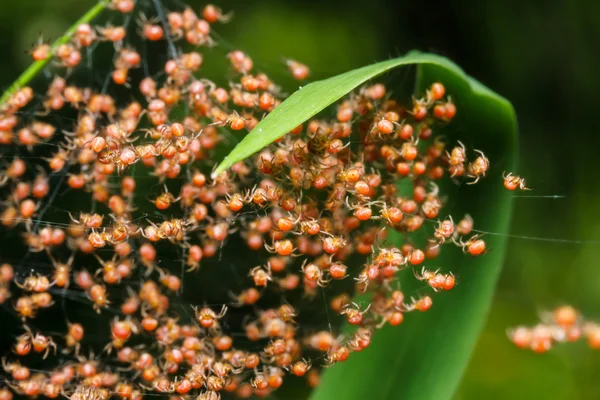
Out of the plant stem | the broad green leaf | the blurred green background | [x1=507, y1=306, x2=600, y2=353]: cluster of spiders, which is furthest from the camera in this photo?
the blurred green background

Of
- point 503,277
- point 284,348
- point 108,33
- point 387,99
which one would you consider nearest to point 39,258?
point 108,33

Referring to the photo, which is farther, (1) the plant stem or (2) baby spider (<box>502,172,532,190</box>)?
(1) the plant stem

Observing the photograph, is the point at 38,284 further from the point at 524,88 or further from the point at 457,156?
the point at 524,88

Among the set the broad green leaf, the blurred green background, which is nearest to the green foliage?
the broad green leaf

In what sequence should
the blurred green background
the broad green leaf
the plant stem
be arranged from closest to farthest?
the broad green leaf < the plant stem < the blurred green background

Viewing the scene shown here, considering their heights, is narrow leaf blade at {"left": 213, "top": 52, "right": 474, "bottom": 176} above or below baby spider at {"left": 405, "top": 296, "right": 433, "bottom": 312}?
above

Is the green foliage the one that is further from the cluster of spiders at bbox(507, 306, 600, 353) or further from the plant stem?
the plant stem

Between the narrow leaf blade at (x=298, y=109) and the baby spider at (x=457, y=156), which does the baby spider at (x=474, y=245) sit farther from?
the narrow leaf blade at (x=298, y=109)
